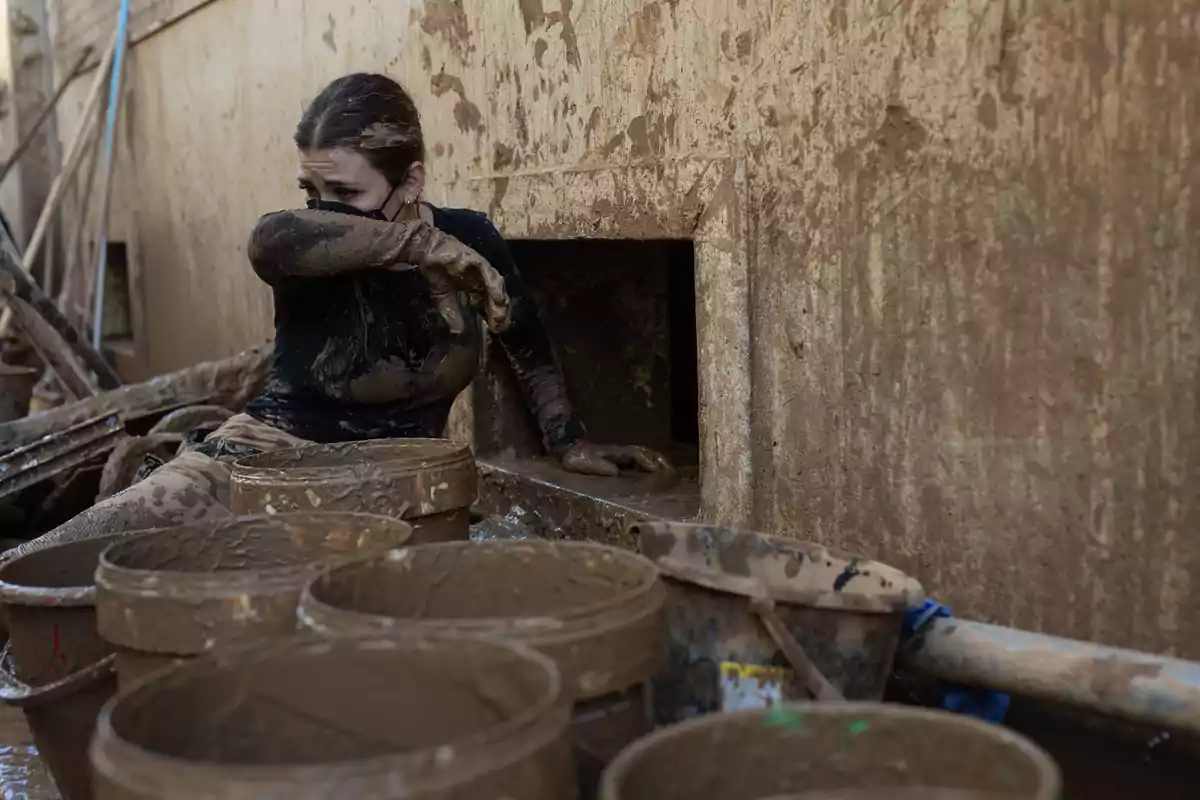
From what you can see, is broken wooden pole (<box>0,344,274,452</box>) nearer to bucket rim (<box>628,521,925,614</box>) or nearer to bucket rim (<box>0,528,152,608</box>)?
bucket rim (<box>0,528,152,608</box>)

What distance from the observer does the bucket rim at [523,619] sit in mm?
1174

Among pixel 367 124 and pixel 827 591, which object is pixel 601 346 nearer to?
pixel 367 124

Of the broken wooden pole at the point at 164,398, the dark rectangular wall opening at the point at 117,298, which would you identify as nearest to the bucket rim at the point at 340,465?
the broken wooden pole at the point at 164,398

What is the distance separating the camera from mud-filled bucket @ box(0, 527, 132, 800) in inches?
67.0

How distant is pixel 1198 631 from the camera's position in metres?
1.80

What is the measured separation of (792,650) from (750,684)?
0.27ft

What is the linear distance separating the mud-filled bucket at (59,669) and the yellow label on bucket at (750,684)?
2.85 ft

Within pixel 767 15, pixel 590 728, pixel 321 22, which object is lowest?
pixel 590 728

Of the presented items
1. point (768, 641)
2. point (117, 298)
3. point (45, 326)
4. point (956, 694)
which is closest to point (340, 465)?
point (768, 641)

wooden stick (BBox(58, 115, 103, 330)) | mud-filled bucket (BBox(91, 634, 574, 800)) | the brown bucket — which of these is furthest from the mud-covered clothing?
wooden stick (BBox(58, 115, 103, 330))

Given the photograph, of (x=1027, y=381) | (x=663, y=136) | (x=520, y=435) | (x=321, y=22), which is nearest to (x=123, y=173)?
(x=321, y=22)

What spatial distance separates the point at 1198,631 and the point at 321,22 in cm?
384

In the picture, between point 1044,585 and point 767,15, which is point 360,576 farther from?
point 767,15

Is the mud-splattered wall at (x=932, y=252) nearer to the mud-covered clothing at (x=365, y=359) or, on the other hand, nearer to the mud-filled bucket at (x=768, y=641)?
the mud-covered clothing at (x=365, y=359)
